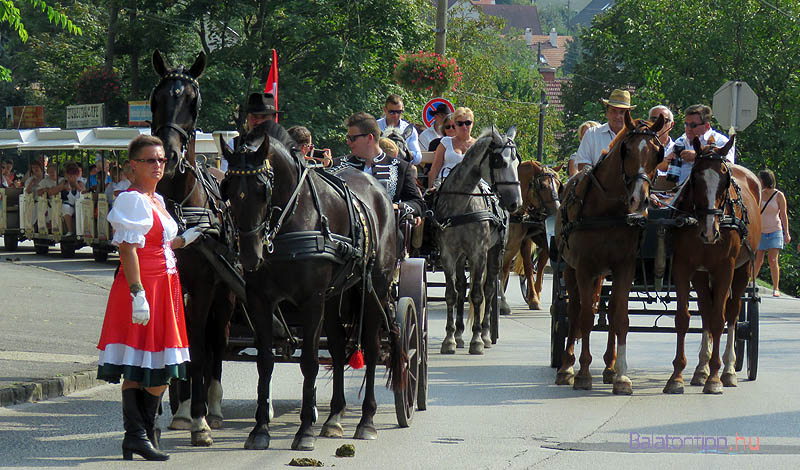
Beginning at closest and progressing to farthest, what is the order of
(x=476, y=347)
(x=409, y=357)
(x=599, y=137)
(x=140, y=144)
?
(x=140, y=144) → (x=409, y=357) → (x=599, y=137) → (x=476, y=347)

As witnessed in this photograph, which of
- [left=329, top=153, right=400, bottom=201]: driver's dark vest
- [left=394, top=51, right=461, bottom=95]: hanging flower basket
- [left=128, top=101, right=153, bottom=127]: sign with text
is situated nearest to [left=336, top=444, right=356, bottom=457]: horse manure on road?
[left=329, top=153, right=400, bottom=201]: driver's dark vest

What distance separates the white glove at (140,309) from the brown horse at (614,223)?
4832mm

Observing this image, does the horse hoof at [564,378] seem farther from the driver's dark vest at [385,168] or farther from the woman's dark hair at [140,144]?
the woman's dark hair at [140,144]

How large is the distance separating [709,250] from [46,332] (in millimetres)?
7014

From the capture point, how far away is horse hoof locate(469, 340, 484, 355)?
44.2 feet

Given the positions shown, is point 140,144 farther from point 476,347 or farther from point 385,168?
point 476,347

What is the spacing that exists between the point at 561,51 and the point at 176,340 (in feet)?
623

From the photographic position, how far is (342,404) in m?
8.29

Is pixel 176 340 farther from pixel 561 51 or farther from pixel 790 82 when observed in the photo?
pixel 561 51

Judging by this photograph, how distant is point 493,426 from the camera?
8.98m

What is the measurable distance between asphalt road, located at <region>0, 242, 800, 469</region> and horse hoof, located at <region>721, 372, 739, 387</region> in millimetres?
122

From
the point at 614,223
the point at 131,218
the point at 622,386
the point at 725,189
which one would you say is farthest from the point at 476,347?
the point at 131,218

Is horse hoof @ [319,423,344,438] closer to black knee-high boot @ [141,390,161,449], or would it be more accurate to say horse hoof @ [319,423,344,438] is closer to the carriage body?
black knee-high boot @ [141,390,161,449]

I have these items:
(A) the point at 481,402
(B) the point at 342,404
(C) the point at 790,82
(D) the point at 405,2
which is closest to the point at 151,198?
(B) the point at 342,404
